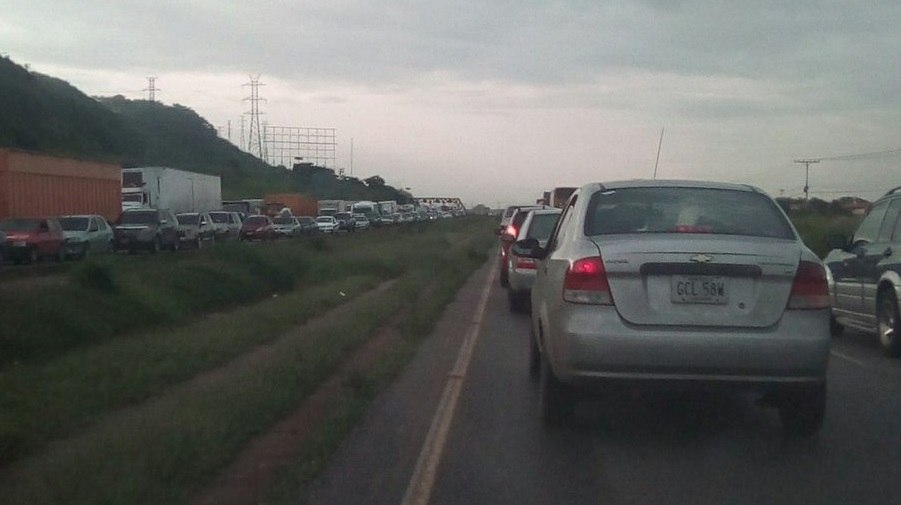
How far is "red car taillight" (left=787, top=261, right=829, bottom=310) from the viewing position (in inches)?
324

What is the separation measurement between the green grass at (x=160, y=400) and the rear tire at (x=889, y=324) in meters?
5.82

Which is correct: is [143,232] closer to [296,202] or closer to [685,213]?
[685,213]

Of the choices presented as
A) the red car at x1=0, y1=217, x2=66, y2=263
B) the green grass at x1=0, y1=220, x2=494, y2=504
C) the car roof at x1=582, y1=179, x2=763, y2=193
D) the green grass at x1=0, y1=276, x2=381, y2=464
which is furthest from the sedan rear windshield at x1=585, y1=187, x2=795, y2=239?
the red car at x1=0, y1=217, x2=66, y2=263

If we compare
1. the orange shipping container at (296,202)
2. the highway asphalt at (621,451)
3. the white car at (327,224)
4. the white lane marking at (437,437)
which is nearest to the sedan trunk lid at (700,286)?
the highway asphalt at (621,451)

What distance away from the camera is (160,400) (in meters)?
11.0

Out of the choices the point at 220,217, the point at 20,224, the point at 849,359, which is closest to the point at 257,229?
the point at 220,217

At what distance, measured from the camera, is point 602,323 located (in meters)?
8.24

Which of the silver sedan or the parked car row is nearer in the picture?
the silver sedan

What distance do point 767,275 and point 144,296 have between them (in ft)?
46.6

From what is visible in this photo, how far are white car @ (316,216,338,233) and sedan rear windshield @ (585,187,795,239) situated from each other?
6001 centimetres

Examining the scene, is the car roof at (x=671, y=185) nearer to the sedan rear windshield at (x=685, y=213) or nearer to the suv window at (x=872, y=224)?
the sedan rear windshield at (x=685, y=213)

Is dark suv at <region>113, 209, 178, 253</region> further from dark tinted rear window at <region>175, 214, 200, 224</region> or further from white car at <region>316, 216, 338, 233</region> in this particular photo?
white car at <region>316, 216, 338, 233</region>

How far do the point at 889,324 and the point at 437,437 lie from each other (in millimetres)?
7300

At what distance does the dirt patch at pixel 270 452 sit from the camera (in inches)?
290
